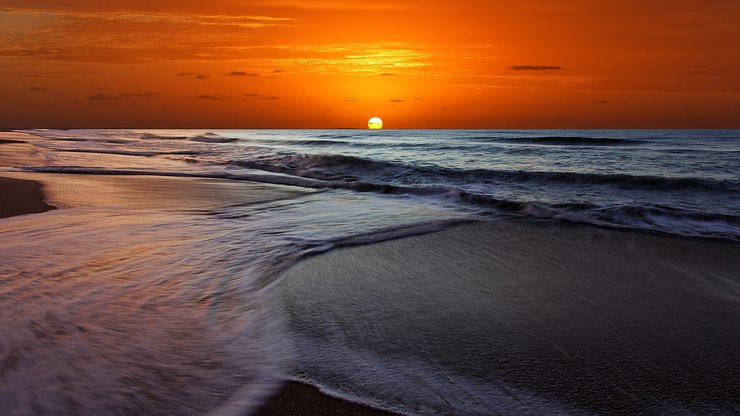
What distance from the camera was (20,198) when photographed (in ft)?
28.8

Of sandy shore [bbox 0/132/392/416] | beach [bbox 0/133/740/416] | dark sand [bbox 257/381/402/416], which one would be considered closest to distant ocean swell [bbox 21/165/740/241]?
beach [bbox 0/133/740/416]

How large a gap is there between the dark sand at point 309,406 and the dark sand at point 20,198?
7.05 m

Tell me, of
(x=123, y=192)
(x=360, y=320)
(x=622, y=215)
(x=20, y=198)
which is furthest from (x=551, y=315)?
(x=20, y=198)

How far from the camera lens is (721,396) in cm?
246

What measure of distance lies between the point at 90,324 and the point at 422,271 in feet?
9.49

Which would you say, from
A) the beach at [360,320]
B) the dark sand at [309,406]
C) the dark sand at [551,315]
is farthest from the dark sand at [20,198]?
the dark sand at [309,406]

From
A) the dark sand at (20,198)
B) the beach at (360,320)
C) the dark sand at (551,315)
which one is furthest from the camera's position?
the dark sand at (20,198)

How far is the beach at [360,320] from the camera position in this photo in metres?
2.45

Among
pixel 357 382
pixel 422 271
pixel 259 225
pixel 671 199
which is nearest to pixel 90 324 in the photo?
pixel 357 382

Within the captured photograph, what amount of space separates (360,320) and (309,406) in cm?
116

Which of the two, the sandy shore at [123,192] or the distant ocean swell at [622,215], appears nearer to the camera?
the distant ocean swell at [622,215]

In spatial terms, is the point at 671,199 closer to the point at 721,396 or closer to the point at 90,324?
the point at 721,396

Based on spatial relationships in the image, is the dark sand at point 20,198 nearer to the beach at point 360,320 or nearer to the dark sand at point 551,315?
the beach at point 360,320

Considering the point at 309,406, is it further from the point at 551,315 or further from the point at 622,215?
the point at 622,215
